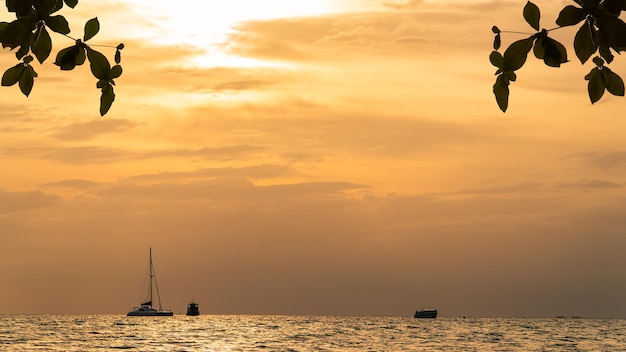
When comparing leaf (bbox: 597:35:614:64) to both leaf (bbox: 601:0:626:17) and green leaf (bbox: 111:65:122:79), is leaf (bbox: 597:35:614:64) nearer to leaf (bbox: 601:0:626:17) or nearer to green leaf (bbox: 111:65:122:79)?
leaf (bbox: 601:0:626:17)

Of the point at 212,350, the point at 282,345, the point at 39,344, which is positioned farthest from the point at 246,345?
the point at 39,344

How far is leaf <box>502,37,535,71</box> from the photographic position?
4.11 metres

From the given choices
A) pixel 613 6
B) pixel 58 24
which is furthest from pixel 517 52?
pixel 58 24

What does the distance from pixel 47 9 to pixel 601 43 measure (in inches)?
105

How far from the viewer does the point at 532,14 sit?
3.93 meters

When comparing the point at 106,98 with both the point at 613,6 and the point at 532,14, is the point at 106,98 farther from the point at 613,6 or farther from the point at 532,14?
the point at 613,6

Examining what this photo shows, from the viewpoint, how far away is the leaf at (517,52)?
4.11 metres

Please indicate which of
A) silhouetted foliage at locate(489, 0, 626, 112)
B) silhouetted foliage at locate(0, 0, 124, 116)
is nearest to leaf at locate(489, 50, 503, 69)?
silhouetted foliage at locate(489, 0, 626, 112)

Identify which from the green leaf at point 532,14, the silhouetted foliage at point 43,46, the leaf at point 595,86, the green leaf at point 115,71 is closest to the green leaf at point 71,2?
the silhouetted foliage at point 43,46

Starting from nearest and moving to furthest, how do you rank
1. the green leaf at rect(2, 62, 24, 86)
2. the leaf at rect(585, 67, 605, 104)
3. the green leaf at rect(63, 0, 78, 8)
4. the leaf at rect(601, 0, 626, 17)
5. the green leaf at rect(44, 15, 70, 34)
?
the leaf at rect(601, 0, 626, 17) → the leaf at rect(585, 67, 605, 104) → the green leaf at rect(44, 15, 70, 34) → the green leaf at rect(2, 62, 24, 86) → the green leaf at rect(63, 0, 78, 8)

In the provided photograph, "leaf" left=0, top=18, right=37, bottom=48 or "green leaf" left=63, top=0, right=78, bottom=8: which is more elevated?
"green leaf" left=63, top=0, right=78, bottom=8

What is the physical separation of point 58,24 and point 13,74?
535 millimetres

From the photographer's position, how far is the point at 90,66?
4.48 meters

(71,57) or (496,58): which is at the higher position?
(71,57)
